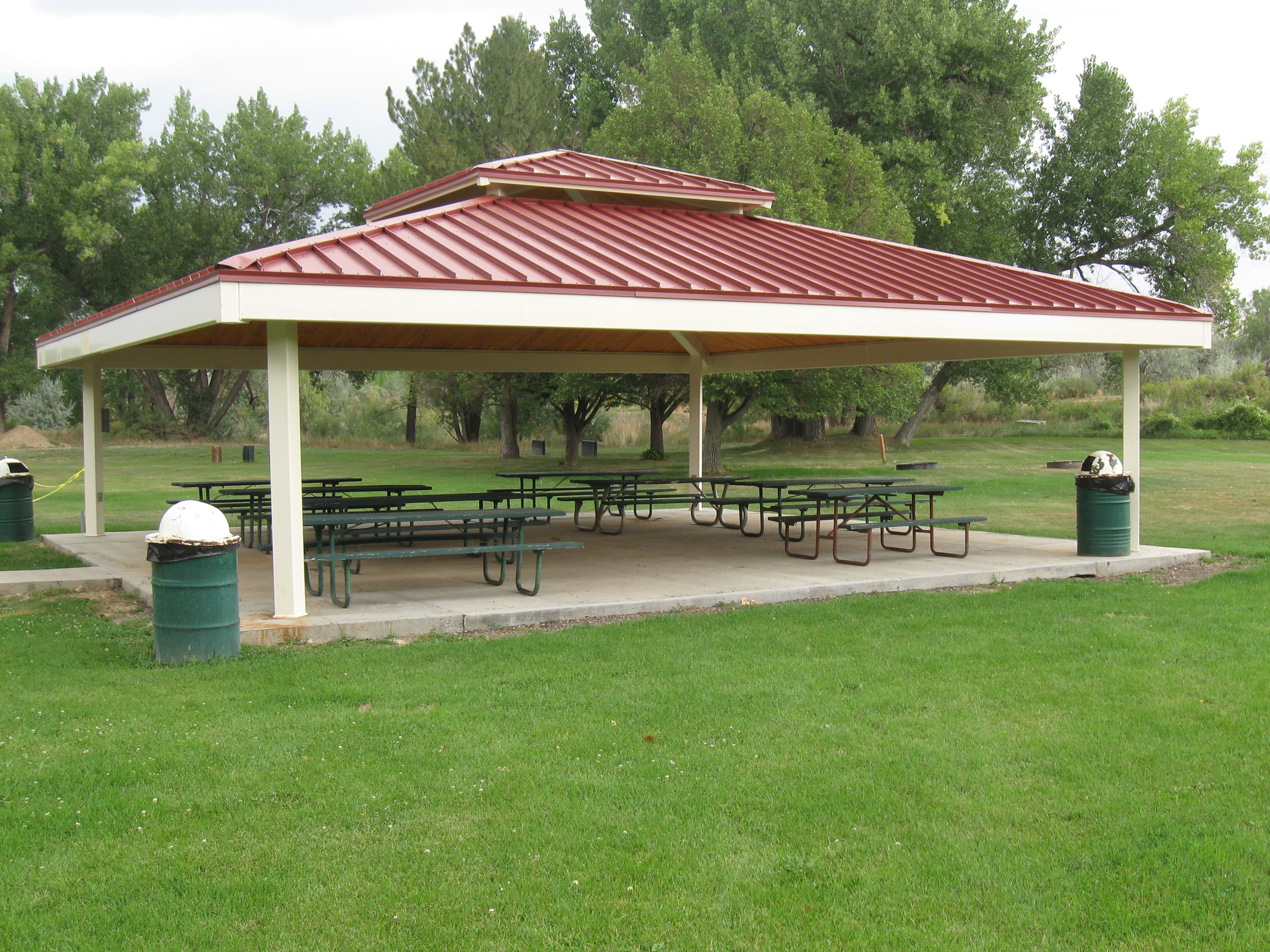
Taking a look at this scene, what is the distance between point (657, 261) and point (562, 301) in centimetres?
152

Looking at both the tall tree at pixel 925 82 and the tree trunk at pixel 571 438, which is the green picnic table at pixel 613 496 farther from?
the tall tree at pixel 925 82

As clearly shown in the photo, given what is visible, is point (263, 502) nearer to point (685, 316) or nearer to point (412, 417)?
point (685, 316)

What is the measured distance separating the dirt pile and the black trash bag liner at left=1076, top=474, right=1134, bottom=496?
3548 centimetres

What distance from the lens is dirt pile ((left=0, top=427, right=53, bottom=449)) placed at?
37.5 meters

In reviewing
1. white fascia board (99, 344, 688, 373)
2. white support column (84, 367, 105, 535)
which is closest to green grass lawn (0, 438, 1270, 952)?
white support column (84, 367, 105, 535)

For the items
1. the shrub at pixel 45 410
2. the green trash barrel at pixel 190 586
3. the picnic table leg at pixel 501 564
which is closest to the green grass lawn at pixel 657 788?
the green trash barrel at pixel 190 586

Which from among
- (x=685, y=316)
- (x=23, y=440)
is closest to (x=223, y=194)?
(x=23, y=440)

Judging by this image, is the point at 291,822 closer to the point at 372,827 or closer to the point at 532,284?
the point at 372,827

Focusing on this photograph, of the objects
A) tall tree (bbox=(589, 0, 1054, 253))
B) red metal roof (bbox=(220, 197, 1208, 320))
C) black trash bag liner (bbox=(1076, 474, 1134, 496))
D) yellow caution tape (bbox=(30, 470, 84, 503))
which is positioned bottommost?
yellow caution tape (bbox=(30, 470, 84, 503))

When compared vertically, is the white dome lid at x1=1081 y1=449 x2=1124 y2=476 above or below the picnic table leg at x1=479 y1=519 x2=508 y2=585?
above

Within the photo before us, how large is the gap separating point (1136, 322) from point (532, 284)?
6.05 metres

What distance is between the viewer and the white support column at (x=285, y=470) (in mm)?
7770

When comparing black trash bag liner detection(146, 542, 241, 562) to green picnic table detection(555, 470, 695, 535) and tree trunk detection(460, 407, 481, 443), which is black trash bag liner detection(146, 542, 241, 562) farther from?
tree trunk detection(460, 407, 481, 443)

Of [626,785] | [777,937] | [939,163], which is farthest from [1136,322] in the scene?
[939,163]
